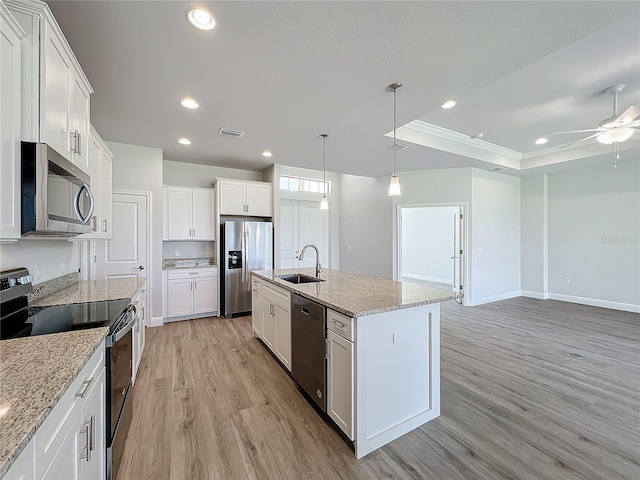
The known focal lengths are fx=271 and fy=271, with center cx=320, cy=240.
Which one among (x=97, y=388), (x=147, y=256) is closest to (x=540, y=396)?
(x=97, y=388)

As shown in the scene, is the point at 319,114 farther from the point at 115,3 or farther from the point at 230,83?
the point at 115,3

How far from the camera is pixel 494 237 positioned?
5.63 meters

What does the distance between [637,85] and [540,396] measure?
10.7ft

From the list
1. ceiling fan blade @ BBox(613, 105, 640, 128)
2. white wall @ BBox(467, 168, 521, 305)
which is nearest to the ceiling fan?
ceiling fan blade @ BBox(613, 105, 640, 128)

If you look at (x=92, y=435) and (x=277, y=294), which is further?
(x=277, y=294)

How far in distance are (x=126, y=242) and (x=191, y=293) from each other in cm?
122

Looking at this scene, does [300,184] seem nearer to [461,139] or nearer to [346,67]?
[461,139]

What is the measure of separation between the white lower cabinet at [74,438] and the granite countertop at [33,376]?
0.06 m

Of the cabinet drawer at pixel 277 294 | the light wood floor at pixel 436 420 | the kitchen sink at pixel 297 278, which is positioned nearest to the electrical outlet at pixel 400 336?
the light wood floor at pixel 436 420

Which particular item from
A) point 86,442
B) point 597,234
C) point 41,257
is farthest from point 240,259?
point 597,234

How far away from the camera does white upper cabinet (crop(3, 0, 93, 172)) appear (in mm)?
1306

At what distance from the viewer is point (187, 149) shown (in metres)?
4.24

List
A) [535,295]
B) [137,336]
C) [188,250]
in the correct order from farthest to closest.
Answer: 1. [535,295]
2. [188,250]
3. [137,336]

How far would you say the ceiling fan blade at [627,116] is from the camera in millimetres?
2570
